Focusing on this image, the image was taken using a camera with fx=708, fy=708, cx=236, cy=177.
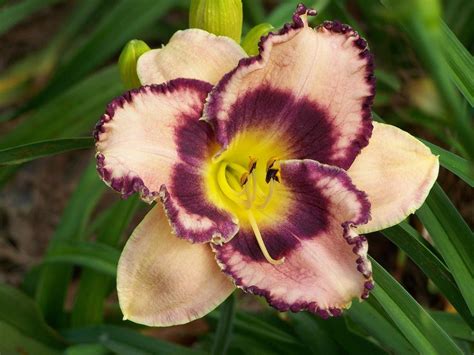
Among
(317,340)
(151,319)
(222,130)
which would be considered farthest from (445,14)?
(151,319)

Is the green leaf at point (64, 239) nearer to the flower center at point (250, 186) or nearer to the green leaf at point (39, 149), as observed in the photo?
the green leaf at point (39, 149)

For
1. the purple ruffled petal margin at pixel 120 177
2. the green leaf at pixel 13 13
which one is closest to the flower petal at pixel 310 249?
the purple ruffled petal margin at pixel 120 177

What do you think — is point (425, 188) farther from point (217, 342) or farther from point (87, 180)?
point (87, 180)

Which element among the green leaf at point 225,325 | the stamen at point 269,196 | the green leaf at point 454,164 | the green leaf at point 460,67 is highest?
the green leaf at point 460,67

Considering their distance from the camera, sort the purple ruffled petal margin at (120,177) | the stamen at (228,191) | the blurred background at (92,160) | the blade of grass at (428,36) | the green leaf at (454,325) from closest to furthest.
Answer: the blade of grass at (428,36) → the purple ruffled petal margin at (120,177) → the stamen at (228,191) → the green leaf at (454,325) → the blurred background at (92,160)

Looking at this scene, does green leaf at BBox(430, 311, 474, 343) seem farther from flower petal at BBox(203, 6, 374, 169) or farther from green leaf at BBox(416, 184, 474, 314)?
flower petal at BBox(203, 6, 374, 169)

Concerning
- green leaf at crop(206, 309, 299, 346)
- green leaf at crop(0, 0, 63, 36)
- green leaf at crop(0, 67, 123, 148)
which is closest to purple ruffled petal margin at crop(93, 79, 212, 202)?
green leaf at crop(206, 309, 299, 346)

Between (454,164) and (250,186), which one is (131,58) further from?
(454,164)
